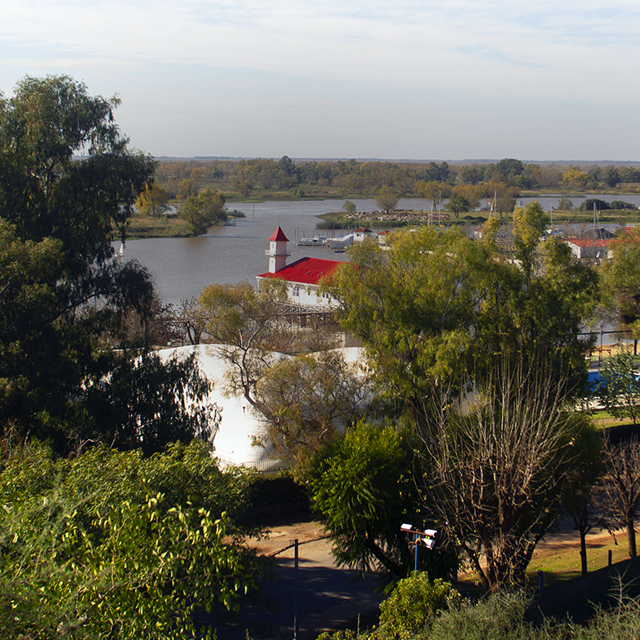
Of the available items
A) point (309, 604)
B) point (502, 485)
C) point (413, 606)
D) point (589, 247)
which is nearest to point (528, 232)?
point (502, 485)

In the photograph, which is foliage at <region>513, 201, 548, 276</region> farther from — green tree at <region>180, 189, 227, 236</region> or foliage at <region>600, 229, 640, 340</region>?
green tree at <region>180, 189, 227, 236</region>

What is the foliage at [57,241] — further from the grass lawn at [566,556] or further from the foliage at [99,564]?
the grass lawn at [566,556]

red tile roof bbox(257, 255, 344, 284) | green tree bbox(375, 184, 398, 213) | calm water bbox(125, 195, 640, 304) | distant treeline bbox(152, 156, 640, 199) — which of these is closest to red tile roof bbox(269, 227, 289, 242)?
red tile roof bbox(257, 255, 344, 284)

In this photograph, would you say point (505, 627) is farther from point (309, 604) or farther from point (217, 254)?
point (217, 254)

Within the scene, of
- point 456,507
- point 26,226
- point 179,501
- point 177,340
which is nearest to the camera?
point 179,501

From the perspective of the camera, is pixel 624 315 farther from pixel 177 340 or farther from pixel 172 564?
pixel 172 564

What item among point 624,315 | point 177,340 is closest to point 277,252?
point 177,340
